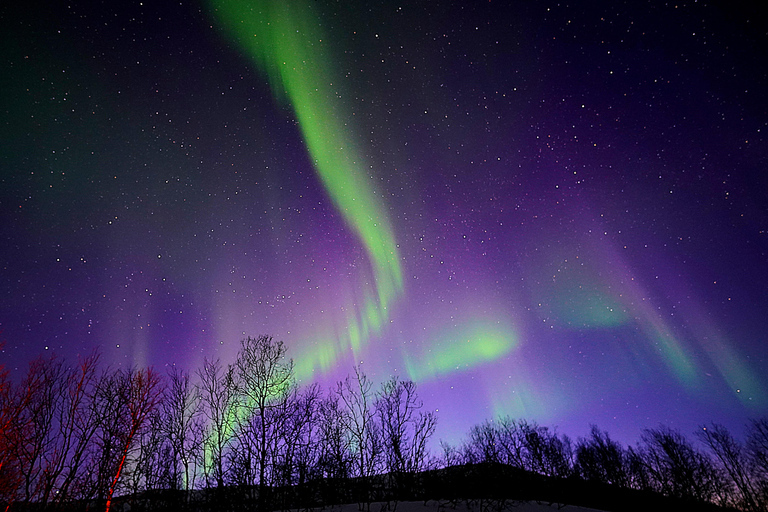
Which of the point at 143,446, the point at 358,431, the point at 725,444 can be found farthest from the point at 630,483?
the point at 143,446

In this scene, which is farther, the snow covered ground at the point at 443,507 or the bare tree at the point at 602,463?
the bare tree at the point at 602,463

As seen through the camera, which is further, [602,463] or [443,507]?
[602,463]

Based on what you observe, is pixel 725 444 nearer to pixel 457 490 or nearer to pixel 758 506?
pixel 758 506

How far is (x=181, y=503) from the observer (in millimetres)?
22750

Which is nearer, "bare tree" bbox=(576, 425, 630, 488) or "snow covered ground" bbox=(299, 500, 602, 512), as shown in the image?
"snow covered ground" bbox=(299, 500, 602, 512)

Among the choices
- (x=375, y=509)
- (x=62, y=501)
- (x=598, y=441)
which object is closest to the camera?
(x=62, y=501)

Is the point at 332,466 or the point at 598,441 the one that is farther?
the point at 598,441

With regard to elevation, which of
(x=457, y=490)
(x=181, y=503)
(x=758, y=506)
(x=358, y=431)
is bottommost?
(x=758, y=506)

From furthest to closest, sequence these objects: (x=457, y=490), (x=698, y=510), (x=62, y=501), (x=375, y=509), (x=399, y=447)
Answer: (x=698, y=510) → (x=399, y=447) → (x=457, y=490) → (x=375, y=509) → (x=62, y=501)

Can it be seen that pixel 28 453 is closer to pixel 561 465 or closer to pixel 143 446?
pixel 143 446

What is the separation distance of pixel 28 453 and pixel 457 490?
23948 millimetres

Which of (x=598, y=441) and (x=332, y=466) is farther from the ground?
(x=332, y=466)

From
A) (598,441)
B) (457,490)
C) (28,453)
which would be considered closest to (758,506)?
(598,441)

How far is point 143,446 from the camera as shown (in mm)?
21000
